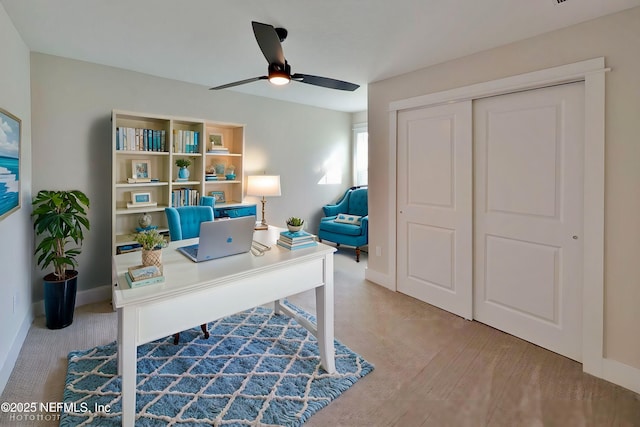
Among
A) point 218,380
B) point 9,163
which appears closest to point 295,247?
point 218,380

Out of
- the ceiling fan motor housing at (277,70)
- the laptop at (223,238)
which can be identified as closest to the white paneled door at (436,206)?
the ceiling fan motor housing at (277,70)

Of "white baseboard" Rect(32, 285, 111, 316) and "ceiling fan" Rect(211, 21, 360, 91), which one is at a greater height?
"ceiling fan" Rect(211, 21, 360, 91)

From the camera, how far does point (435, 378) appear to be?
2061mm

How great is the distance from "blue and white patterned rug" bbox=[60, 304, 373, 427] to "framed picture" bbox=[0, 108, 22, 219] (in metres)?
1.11

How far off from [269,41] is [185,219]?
71.2 inches

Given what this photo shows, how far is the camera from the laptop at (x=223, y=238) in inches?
67.0

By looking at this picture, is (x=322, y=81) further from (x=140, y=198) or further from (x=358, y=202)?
(x=358, y=202)

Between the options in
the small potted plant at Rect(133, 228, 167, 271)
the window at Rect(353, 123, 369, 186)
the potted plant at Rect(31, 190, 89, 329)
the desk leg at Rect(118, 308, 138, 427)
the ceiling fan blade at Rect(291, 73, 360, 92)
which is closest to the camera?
the desk leg at Rect(118, 308, 138, 427)

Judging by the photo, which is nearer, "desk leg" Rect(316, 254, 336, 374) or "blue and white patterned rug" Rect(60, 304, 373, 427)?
"blue and white patterned rug" Rect(60, 304, 373, 427)

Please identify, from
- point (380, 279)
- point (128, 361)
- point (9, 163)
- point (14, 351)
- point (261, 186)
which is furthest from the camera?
point (261, 186)

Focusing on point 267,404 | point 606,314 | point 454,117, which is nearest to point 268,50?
point 454,117

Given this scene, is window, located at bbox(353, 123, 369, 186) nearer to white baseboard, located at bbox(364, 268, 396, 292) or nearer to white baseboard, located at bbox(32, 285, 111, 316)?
white baseboard, located at bbox(364, 268, 396, 292)

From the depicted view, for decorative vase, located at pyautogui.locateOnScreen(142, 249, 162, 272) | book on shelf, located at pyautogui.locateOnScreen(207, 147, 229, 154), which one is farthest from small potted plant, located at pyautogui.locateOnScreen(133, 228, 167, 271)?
book on shelf, located at pyautogui.locateOnScreen(207, 147, 229, 154)

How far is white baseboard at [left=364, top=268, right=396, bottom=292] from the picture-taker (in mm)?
3562
